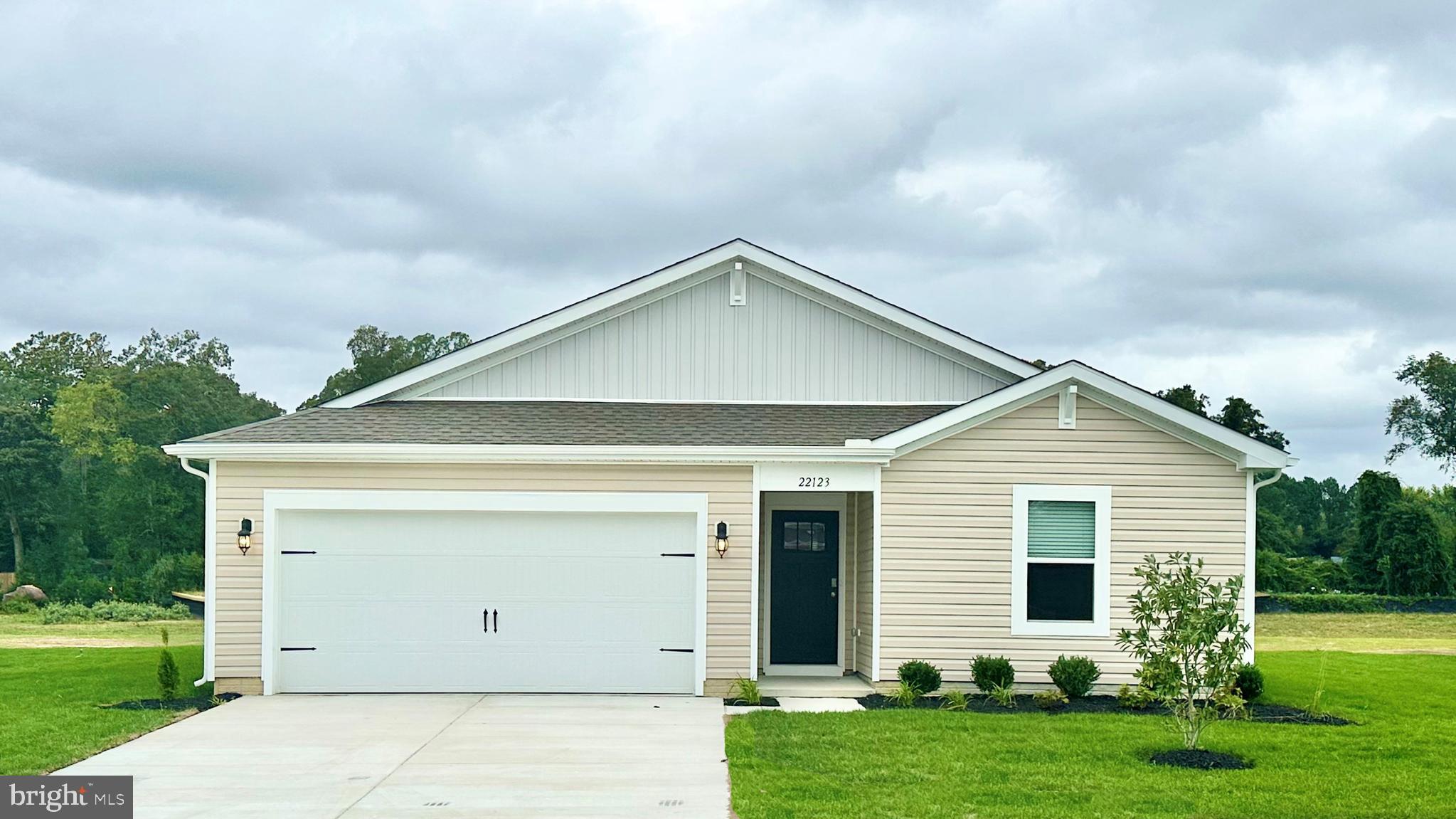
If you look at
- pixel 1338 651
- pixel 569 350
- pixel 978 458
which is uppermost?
pixel 569 350

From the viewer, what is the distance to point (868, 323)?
17.0m

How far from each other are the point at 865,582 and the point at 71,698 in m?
8.95

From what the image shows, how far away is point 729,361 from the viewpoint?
55.4 feet

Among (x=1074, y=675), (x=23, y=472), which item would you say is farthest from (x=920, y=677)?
(x=23, y=472)

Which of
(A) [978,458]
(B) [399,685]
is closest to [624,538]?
(B) [399,685]

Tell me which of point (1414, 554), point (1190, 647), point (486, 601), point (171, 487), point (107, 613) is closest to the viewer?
point (1190, 647)

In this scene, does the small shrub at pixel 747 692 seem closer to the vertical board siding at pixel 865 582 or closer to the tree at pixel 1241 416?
the vertical board siding at pixel 865 582

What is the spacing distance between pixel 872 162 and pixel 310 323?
29621 millimetres

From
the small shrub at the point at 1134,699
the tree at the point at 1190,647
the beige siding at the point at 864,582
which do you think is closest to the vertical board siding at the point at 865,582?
the beige siding at the point at 864,582

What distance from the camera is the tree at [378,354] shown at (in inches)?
1861

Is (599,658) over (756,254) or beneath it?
beneath

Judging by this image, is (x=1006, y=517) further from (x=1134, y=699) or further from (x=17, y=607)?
(x=17, y=607)

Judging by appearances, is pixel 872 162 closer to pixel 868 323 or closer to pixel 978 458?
pixel 868 323

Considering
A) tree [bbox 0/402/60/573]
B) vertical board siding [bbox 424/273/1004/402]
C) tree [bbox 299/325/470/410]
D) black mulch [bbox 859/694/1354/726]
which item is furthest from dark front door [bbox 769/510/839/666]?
tree [bbox 0/402/60/573]
